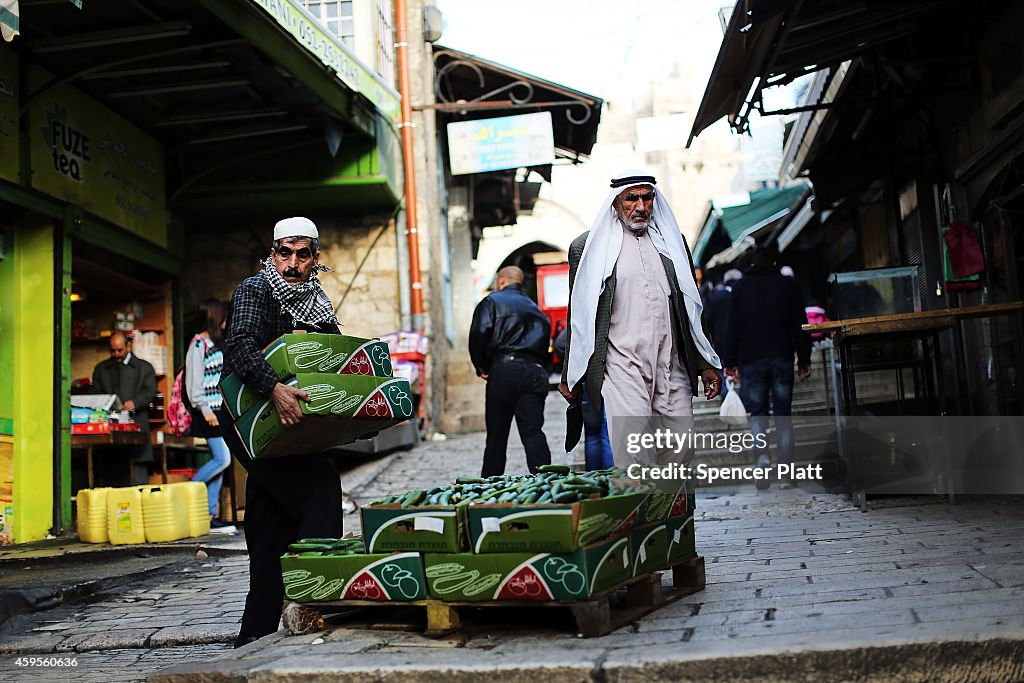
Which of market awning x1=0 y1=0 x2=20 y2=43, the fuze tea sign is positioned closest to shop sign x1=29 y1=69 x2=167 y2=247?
the fuze tea sign

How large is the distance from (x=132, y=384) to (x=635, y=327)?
22.9 feet

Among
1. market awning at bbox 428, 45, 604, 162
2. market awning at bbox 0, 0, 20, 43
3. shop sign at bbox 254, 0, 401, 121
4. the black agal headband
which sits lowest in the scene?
the black agal headband

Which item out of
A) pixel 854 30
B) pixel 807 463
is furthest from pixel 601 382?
pixel 854 30

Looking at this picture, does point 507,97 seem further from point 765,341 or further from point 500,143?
point 765,341

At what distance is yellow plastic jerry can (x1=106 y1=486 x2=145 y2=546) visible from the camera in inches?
340

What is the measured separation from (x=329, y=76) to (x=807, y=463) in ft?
19.0

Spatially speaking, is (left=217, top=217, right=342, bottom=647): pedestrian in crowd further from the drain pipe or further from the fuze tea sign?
the drain pipe

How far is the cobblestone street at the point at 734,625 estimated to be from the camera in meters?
3.22

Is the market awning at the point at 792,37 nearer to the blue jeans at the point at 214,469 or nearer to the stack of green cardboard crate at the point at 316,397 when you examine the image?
the stack of green cardboard crate at the point at 316,397

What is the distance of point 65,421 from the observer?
930 centimetres

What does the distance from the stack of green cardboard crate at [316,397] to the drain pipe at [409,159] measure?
30.5ft

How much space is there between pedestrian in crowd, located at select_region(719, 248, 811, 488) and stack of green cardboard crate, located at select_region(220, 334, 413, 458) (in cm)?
562

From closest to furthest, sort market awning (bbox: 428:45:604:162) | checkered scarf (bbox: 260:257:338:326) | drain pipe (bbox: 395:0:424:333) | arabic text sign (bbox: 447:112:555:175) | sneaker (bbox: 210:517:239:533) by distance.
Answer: checkered scarf (bbox: 260:257:338:326) → sneaker (bbox: 210:517:239:533) → drain pipe (bbox: 395:0:424:333) → arabic text sign (bbox: 447:112:555:175) → market awning (bbox: 428:45:604:162)

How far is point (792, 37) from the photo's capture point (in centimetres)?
916
